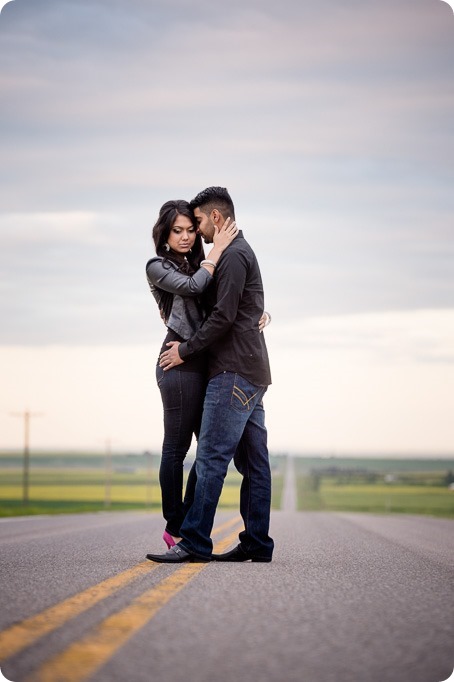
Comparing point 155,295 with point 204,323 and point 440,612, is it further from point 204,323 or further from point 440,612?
point 440,612

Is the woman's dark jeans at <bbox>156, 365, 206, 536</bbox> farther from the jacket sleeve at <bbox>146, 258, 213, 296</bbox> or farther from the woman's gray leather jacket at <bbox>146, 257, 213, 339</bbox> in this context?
the jacket sleeve at <bbox>146, 258, 213, 296</bbox>

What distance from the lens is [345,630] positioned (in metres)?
3.39

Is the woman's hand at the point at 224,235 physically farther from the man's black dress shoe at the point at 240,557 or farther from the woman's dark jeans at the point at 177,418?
the man's black dress shoe at the point at 240,557

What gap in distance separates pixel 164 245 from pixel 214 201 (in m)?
0.47

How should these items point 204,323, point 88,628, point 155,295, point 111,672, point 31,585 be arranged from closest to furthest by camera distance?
point 111,672
point 88,628
point 31,585
point 204,323
point 155,295

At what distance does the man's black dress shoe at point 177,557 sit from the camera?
568 cm

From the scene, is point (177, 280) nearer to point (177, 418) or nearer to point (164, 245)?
point (164, 245)

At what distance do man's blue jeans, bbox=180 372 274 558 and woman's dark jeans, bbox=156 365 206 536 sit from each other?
5.7 inches

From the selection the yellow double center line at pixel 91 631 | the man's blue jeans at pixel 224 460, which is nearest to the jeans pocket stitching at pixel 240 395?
the man's blue jeans at pixel 224 460

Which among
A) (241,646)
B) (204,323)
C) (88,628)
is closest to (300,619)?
(241,646)

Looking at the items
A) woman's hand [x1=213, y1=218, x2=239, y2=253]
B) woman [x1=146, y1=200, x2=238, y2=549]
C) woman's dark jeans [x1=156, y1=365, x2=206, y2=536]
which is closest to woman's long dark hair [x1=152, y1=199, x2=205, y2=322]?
woman [x1=146, y1=200, x2=238, y2=549]

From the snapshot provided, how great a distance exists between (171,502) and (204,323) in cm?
119

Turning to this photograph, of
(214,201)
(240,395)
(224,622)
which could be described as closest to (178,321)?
(240,395)

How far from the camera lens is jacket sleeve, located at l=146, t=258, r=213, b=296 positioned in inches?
234
